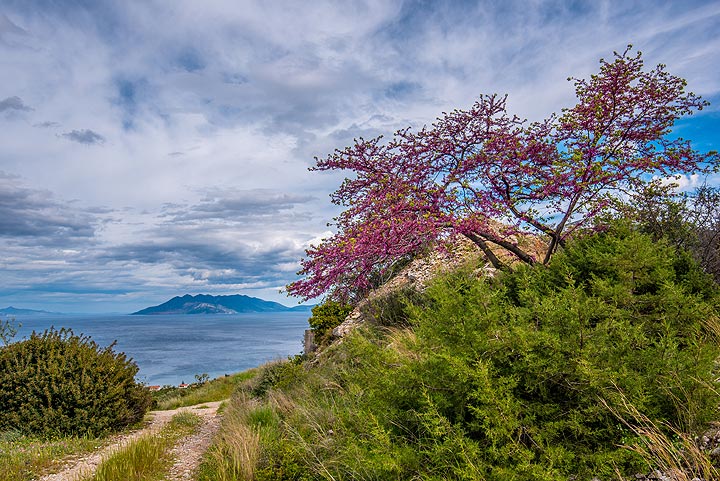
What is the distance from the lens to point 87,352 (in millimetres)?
9758

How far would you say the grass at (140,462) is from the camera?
6.04 metres

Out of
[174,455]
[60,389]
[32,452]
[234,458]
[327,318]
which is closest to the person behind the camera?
[234,458]

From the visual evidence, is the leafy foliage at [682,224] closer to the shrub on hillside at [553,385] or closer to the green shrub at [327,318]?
the shrub on hillside at [553,385]

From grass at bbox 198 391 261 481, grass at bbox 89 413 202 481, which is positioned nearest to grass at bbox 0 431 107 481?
grass at bbox 89 413 202 481

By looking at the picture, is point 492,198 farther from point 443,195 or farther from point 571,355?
point 571,355

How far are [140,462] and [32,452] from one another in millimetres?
2242

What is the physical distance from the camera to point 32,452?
24.3ft

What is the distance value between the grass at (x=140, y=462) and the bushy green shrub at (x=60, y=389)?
1.63 metres

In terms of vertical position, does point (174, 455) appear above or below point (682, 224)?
below

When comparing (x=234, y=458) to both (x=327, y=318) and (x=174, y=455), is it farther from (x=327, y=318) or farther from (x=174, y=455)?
(x=327, y=318)

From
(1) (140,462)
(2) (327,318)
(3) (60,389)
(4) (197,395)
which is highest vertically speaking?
(2) (327,318)

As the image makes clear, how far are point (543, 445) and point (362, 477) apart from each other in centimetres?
164

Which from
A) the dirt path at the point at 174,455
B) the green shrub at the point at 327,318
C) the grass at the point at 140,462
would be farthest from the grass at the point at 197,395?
the grass at the point at 140,462

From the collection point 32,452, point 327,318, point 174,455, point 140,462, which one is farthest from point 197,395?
point 140,462
